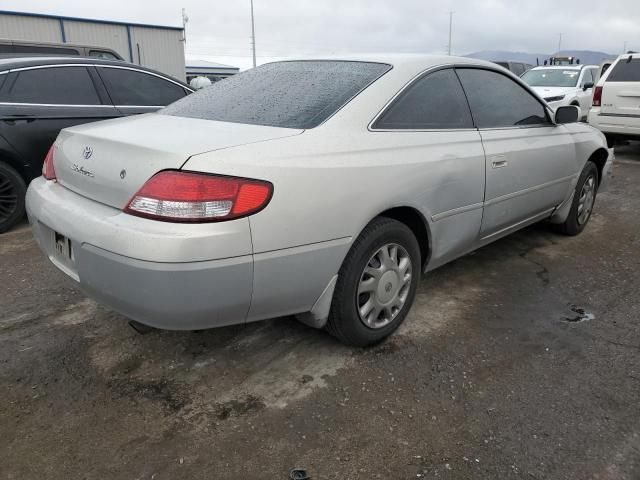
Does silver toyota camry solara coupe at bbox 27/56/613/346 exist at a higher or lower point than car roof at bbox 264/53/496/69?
lower

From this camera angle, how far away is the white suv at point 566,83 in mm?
11164

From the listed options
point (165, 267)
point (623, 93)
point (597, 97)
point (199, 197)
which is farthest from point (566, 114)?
point (597, 97)

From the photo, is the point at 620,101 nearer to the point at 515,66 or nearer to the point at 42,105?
the point at 42,105

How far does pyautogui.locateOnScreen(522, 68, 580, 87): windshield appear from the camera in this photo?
39.1 feet

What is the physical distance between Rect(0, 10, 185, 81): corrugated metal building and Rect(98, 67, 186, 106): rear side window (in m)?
17.3

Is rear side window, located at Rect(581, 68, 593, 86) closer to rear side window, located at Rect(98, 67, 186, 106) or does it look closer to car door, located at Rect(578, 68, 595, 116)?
car door, located at Rect(578, 68, 595, 116)

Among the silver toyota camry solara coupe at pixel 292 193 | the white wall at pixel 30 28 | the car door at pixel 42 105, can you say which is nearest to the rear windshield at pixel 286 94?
the silver toyota camry solara coupe at pixel 292 193

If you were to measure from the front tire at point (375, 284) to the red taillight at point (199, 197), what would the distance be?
65 cm

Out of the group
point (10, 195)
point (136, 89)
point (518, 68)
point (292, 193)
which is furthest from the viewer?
point (518, 68)

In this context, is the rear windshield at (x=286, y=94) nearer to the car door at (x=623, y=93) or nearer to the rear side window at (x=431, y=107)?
the rear side window at (x=431, y=107)

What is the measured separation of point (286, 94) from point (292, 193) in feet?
2.76

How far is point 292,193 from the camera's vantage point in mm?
2119

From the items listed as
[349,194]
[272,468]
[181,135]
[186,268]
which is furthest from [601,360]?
[181,135]

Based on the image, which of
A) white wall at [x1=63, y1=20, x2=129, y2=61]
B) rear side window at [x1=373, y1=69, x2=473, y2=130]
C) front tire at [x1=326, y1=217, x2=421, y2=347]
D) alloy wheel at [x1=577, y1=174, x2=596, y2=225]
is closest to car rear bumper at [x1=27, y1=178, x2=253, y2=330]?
front tire at [x1=326, y1=217, x2=421, y2=347]
